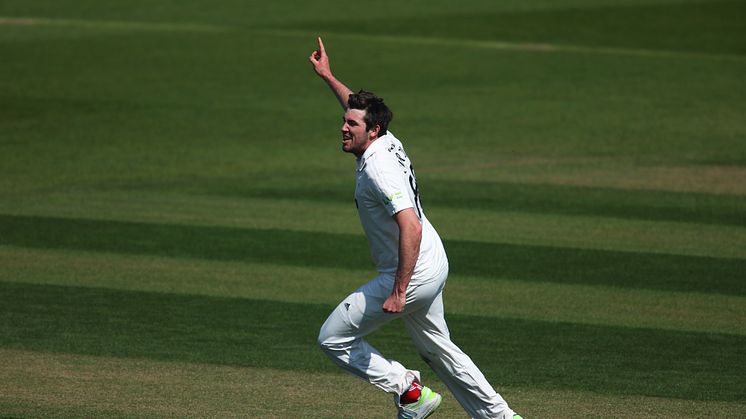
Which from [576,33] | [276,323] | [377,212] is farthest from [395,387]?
[576,33]

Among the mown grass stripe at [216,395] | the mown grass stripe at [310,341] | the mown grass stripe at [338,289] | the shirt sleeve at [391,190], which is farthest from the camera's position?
the mown grass stripe at [338,289]

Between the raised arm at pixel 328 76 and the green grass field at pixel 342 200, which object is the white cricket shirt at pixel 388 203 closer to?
the raised arm at pixel 328 76

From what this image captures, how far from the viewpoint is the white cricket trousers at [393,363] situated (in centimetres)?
748

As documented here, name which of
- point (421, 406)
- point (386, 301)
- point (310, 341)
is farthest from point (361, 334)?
point (310, 341)

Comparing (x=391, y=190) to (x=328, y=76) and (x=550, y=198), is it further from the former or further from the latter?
(x=550, y=198)

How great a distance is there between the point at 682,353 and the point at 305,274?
3977 millimetres

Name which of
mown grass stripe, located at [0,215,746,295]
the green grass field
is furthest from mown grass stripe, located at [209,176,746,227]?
mown grass stripe, located at [0,215,746,295]

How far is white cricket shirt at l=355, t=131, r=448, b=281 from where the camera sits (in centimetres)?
725

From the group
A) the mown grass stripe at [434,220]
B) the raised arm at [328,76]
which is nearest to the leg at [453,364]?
the raised arm at [328,76]

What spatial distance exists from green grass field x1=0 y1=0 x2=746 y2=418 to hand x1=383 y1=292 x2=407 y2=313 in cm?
113

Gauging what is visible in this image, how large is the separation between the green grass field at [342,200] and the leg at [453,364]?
0.69 metres

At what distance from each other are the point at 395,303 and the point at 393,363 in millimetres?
543

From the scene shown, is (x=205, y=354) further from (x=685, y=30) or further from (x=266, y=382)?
(x=685, y=30)

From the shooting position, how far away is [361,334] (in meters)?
7.58
